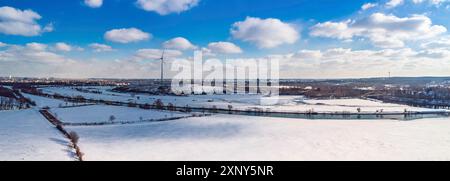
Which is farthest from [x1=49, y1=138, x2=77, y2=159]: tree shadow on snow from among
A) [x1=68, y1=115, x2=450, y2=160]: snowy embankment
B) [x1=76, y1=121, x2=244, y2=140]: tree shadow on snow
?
[x1=76, y1=121, x2=244, y2=140]: tree shadow on snow

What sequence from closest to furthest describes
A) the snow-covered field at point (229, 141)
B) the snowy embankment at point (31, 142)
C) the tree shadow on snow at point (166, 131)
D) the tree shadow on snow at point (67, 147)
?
1. the snowy embankment at point (31, 142)
2. the snow-covered field at point (229, 141)
3. the tree shadow on snow at point (67, 147)
4. the tree shadow on snow at point (166, 131)

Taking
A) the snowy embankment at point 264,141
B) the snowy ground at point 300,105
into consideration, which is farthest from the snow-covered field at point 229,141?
the snowy ground at point 300,105

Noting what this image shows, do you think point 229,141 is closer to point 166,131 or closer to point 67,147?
point 166,131

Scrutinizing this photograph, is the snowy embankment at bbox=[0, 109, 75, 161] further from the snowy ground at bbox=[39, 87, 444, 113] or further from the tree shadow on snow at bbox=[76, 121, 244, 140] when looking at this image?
the snowy ground at bbox=[39, 87, 444, 113]

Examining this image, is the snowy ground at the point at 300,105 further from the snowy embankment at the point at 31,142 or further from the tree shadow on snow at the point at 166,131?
the snowy embankment at the point at 31,142

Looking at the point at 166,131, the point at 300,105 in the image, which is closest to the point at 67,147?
the point at 166,131

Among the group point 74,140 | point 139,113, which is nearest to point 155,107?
point 139,113
